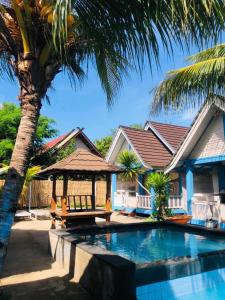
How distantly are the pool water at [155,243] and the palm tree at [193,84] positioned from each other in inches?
185

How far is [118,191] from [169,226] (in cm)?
1109

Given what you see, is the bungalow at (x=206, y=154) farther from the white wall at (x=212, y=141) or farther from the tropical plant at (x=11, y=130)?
the tropical plant at (x=11, y=130)

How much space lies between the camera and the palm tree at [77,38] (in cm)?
328

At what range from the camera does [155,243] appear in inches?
445

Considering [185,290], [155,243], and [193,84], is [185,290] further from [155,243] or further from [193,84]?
[193,84]

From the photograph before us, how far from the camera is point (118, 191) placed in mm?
23891

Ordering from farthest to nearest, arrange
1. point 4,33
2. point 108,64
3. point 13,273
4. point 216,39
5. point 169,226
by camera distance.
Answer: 1. point 169,226
2. point 13,273
3. point 108,64
4. point 4,33
5. point 216,39

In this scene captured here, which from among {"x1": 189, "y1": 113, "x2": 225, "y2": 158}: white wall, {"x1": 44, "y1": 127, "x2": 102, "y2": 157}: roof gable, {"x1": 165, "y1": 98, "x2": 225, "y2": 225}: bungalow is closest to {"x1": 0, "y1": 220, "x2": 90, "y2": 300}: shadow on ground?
{"x1": 165, "y1": 98, "x2": 225, "y2": 225}: bungalow

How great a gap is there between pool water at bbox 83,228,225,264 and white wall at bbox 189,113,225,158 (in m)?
4.56

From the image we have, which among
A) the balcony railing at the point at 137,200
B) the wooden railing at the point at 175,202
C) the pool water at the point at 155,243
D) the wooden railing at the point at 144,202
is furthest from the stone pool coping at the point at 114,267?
the wooden railing at the point at 144,202

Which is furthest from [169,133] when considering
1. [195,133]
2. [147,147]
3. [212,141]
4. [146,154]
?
[212,141]

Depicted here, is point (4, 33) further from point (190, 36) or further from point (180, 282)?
point (180, 282)

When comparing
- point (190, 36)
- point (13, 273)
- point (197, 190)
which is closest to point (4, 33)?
point (190, 36)

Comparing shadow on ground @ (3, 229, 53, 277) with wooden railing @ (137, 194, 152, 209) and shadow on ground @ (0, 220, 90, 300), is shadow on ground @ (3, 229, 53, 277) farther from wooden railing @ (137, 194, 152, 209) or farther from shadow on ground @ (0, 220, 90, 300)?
wooden railing @ (137, 194, 152, 209)
